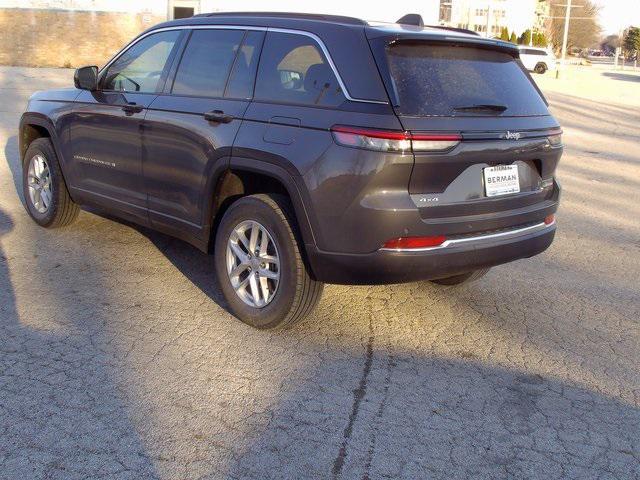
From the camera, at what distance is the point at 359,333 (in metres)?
4.64

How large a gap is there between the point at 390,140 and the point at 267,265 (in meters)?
1.15

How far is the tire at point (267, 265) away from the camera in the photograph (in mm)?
4344

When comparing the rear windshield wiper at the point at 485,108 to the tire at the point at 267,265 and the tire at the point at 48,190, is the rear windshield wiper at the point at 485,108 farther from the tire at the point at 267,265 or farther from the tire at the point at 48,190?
the tire at the point at 48,190

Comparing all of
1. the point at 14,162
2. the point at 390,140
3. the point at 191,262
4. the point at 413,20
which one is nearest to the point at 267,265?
the point at 390,140

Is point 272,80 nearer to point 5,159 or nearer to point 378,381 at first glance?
point 378,381

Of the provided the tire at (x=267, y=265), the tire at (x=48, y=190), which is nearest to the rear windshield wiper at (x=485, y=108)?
the tire at (x=267, y=265)

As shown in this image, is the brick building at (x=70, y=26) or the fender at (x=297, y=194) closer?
the fender at (x=297, y=194)

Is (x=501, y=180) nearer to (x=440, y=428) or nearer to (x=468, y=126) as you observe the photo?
(x=468, y=126)

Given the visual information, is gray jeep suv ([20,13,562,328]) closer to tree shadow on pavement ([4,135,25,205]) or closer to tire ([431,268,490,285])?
tire ([431,268,490,285])

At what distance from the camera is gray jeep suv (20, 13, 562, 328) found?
399cm

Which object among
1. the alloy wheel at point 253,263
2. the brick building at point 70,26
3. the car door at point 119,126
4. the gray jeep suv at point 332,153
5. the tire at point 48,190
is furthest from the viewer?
the brick building at point 70,26

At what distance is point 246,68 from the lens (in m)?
4.76

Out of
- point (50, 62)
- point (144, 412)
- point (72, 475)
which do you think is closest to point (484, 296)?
point (144, 412)

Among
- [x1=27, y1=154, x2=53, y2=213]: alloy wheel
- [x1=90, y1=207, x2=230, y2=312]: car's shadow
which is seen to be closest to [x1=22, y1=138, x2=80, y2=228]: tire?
[x1=27, y1=154, x2=53, y2=213]: alloy wheel
